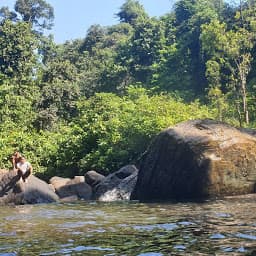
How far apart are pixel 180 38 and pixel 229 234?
49886 millimetres

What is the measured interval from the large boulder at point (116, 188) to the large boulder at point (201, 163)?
8.29 feet

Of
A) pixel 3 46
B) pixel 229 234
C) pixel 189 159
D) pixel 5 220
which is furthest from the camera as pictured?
pixel 3 46

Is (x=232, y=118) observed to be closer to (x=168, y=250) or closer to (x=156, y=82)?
(x=156, y=82)

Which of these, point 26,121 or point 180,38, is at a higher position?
point 180,38

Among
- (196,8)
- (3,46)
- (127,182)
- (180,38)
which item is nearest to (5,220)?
(127,182)

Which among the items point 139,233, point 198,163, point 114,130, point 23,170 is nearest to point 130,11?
point 114,130

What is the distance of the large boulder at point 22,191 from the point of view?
17062 mm

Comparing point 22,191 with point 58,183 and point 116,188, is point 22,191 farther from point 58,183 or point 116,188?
point 58,183

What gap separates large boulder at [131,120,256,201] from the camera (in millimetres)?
13258

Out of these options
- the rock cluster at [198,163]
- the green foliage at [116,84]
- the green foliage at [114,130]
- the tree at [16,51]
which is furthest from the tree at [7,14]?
the rock cluster at [198,163]

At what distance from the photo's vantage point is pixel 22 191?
56.6ft

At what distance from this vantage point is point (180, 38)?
5475cm

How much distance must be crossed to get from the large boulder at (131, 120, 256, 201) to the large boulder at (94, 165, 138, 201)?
253 centimetres

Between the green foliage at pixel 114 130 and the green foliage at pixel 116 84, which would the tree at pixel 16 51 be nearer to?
the green foliage at pixel 116 84
